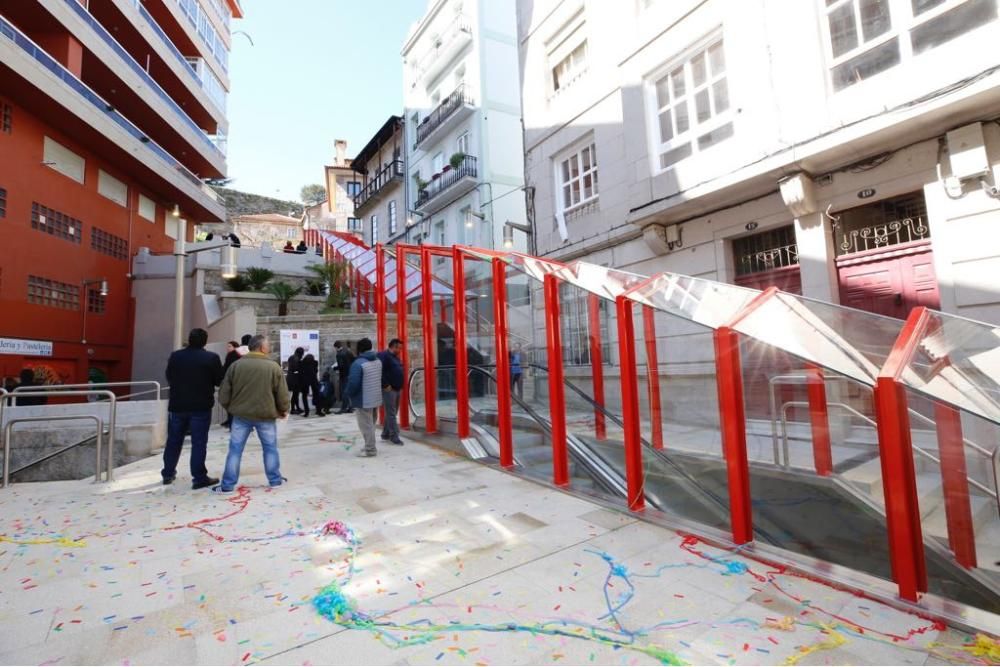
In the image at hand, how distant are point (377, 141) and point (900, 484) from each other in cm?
3061

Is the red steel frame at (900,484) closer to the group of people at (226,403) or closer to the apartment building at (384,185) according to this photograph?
the group of people at (226,403)

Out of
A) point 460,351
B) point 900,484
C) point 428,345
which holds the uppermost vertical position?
point 428,345

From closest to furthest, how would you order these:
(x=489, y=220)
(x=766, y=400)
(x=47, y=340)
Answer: (x=766, y=400) → (x=47, y=340) → (x=489, y=220)

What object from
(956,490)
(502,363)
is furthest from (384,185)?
(956,490)

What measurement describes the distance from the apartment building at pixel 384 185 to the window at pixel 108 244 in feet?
39.3

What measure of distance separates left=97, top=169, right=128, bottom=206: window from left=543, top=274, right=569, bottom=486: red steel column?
19.2 m

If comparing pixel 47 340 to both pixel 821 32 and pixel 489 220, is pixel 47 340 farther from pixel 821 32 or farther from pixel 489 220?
pixel 821 32

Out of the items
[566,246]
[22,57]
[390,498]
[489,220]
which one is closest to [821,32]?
[566,246]

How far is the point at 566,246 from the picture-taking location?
38.0 ft

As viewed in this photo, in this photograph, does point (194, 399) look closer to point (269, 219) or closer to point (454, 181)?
point (454, 181)

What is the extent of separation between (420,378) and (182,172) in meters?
19.2

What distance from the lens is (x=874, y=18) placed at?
6.52 m

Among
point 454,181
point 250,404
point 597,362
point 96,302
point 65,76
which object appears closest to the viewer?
point 250,404

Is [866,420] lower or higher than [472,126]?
lower
